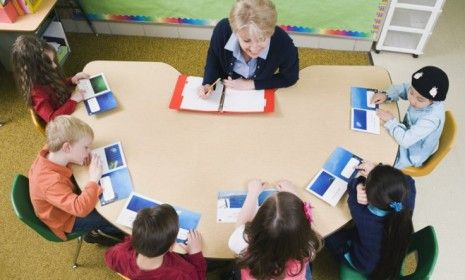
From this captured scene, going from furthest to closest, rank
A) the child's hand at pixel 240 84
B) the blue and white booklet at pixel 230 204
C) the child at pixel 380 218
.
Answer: the child's hand at pixel 240 84
the blue and white booklet at pixel 230 204
the child at pixel 380 218

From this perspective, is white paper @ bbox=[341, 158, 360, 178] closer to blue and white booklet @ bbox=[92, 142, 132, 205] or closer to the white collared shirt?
the white collared shirt

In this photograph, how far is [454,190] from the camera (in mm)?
2727

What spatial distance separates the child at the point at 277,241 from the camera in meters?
1.37

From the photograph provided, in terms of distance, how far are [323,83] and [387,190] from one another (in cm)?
83

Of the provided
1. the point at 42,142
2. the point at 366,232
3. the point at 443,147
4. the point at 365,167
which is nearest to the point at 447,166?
the point at 443,147

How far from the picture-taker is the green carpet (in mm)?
2398

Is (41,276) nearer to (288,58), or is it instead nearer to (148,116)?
(148,116)

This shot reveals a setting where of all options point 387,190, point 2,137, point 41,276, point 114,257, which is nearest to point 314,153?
point 387,190

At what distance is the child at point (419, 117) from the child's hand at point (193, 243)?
1.10 meters

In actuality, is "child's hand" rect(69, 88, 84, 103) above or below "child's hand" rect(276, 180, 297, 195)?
above

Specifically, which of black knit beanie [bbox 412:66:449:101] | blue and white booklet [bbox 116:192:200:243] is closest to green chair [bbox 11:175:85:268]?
blue and white booklet [bbox 116:192:200:243]

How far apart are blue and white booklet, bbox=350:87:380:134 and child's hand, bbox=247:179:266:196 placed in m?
0.60

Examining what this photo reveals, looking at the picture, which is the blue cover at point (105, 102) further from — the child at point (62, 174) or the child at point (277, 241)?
the child at point (277, 241)

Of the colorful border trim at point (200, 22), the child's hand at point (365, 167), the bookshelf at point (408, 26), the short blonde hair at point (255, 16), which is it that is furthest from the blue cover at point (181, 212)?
the bookshelf at point (408, 26)
